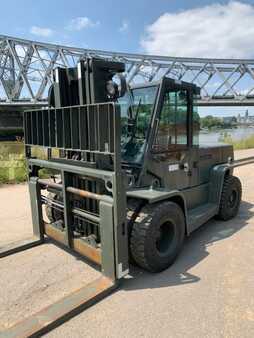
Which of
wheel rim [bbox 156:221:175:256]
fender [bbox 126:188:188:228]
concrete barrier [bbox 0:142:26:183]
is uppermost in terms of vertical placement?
fender [bbox 126:188:188:228]

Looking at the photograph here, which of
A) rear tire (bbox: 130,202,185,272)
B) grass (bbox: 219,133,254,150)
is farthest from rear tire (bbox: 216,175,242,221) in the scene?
grass (bbox: 219,133,254,150)

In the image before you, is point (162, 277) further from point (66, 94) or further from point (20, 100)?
point (20, 100)

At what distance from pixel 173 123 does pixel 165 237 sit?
154cm

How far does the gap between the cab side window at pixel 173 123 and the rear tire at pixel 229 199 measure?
140 cm

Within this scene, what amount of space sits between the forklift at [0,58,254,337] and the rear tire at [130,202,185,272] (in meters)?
0.01

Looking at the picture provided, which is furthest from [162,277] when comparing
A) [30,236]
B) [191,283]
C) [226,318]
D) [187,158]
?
[30,236]

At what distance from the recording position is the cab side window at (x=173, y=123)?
13.2 feet

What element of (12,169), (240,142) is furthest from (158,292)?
(240,142)

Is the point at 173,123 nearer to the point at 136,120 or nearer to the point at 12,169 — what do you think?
the point at 136,120

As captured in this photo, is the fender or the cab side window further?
the cab side window

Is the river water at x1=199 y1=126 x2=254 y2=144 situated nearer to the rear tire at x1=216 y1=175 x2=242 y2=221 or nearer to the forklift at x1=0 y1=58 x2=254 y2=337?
the rear tire at x1=216 y1=175 x2=242 y2=221

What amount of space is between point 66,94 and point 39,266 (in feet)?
7.07

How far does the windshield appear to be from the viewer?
13.0 ft

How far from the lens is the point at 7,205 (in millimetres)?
6672
